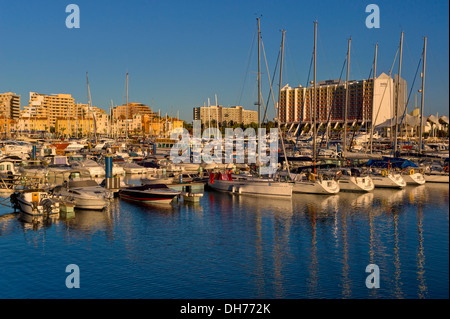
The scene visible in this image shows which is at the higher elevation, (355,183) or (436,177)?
(436,177)

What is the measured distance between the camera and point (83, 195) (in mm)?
35125

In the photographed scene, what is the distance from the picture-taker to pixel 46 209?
33000 mm

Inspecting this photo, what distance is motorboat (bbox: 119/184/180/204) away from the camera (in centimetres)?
3878

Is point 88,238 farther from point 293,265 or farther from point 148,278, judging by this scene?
point 293,265

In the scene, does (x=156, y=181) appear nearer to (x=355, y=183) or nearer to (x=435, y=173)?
(x=355, y=183)

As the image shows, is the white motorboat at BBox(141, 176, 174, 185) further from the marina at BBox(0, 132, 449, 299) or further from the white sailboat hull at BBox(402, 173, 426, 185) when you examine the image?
the white sailboat hull at BBox(402, 173, 426, 185)

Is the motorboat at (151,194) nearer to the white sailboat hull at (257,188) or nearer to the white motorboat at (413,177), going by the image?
the white sailboat hull at (257,188)

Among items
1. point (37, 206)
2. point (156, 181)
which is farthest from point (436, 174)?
point (37, 206)

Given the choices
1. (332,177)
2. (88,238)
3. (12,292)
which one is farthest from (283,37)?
(12,292)

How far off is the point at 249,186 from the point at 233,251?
18.8 metres

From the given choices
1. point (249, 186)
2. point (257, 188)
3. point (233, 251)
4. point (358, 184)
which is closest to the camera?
point (233, 251)

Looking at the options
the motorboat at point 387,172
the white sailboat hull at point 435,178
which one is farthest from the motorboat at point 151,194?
the white sailboat hull at point 435,178

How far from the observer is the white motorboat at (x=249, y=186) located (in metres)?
42.0
